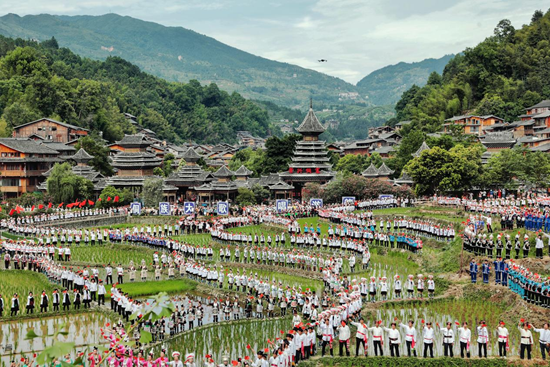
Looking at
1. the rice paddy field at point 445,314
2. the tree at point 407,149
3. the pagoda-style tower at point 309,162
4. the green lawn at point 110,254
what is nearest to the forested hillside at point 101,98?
the pagoda-style tower at point 309,162

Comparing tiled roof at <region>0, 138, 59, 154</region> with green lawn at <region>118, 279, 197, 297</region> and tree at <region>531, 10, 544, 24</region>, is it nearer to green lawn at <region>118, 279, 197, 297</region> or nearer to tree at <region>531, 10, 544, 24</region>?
green lawn at <region>118, 279, 197, 297</region>

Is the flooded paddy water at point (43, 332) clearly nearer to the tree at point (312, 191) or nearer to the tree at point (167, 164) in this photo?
the tree at point (312, 191)

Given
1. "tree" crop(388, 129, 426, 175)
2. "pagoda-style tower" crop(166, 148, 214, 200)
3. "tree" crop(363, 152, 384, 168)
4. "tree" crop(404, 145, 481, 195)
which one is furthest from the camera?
"tree" crop(363, 152, 384, 168)

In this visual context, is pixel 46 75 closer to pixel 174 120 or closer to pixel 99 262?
pixel 174 120

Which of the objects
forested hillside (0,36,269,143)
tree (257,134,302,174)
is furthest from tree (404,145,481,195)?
forested hillside (0,36,269,143)

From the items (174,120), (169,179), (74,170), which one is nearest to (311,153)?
(169,179)
